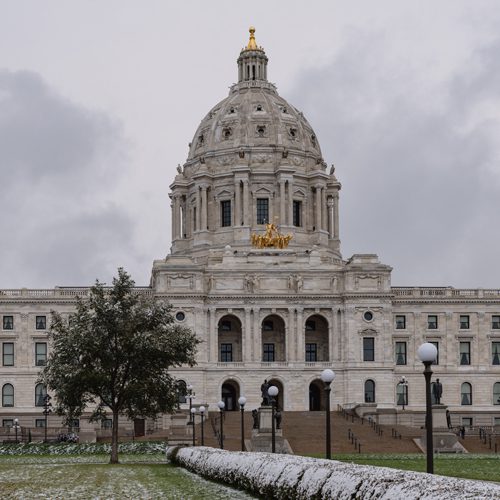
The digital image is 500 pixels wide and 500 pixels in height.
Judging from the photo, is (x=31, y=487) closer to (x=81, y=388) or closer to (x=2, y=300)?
(x=81, y=388)

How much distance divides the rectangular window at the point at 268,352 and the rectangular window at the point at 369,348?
9.13m

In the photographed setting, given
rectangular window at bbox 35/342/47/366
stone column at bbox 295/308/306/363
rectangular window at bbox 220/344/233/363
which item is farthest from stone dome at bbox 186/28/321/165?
rectangular window at bbox 35/342/47/366

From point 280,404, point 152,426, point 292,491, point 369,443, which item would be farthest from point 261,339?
point 292,491

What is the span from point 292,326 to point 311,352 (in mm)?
4981

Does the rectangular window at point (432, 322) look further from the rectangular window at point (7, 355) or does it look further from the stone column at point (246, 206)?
the rectangular window at point (7, 355)

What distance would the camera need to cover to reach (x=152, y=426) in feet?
333

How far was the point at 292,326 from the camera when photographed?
11031 cm

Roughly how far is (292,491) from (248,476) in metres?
5.12

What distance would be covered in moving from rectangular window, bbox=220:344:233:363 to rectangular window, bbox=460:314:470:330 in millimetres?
22490

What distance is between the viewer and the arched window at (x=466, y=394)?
115000 millimetres

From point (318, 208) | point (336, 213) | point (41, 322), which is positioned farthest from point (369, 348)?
point (41, 322)

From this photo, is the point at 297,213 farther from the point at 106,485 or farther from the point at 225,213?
the point at 106,485

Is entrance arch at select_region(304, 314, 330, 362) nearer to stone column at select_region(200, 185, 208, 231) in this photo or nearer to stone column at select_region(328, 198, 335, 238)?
stone column at select_region(328, 198, 335, 238)

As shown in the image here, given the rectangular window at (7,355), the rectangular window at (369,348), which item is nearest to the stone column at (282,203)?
the rectangular window at (369,348)
